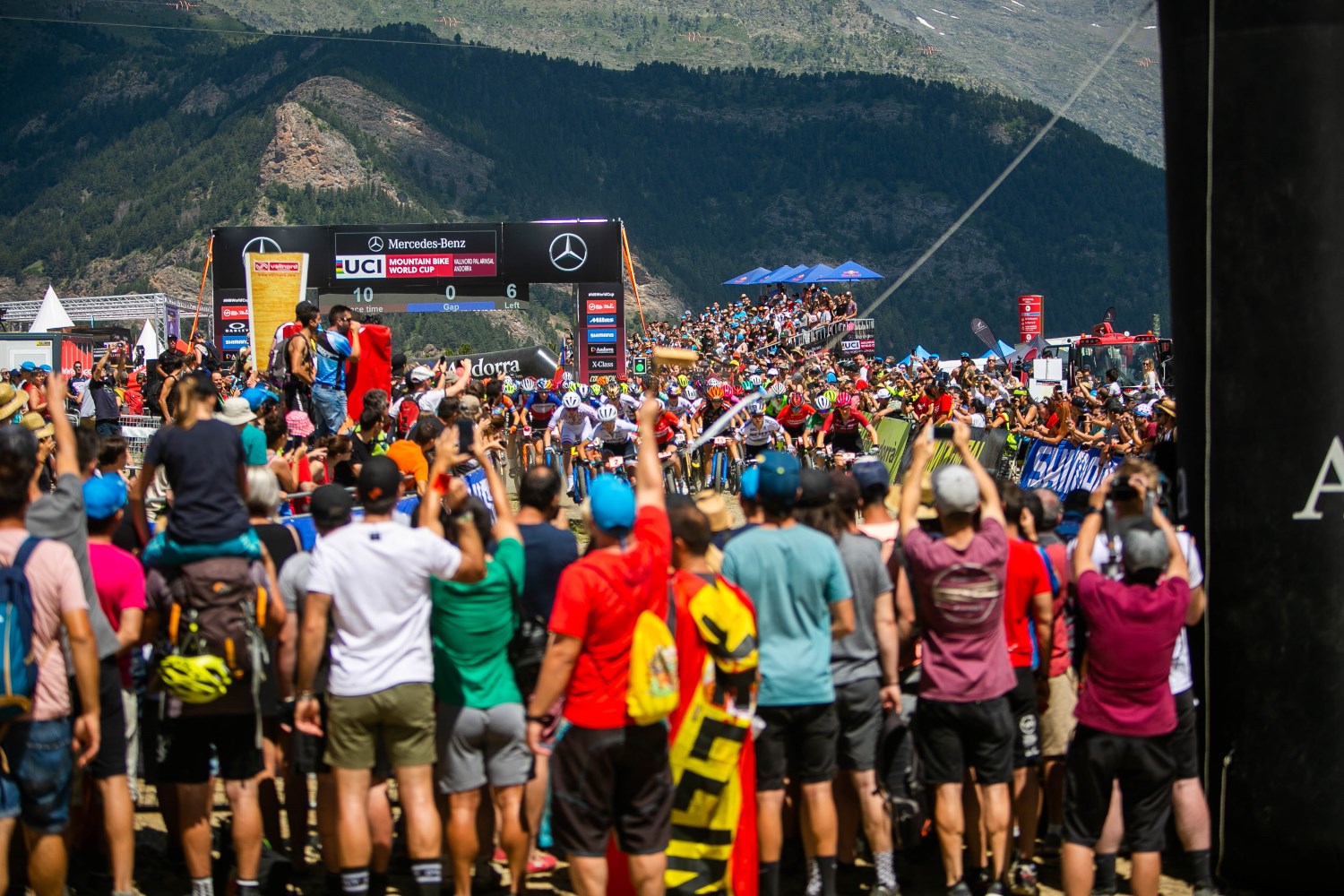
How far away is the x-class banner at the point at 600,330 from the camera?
32.2 metres

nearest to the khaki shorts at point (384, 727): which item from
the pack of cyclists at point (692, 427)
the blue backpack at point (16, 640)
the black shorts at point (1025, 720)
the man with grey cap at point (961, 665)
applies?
the blue backpack at point (16, 640)

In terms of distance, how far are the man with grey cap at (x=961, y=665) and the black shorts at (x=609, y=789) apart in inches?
49.4

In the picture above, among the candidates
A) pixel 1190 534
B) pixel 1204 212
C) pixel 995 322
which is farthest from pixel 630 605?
pixel 995 322

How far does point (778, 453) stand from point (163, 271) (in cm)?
11436

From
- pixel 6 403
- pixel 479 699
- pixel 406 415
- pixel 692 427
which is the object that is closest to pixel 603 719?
pixel 479 699

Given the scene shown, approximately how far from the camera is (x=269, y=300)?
43.9 feet

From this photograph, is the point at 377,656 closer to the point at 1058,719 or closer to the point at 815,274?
the point at 1058,719

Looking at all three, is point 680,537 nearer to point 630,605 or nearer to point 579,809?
point 630,605

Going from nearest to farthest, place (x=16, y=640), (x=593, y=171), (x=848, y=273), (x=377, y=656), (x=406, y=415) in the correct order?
(x=16, y=640), (x=377, y=656), (x=406, y=415), (x=848, y=273), (x=593, y=171)

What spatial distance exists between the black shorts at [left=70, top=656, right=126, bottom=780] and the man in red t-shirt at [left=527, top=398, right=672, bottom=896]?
5.62 ft

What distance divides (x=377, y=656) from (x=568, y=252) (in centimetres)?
2667

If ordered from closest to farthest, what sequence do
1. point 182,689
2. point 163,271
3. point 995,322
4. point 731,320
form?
1. point 182,689
2. point 731,320
3. point 163,271
4. point 995,322

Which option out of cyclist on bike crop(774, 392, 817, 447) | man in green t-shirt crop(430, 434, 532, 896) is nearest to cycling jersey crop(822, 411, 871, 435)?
cyclist on bike crop(774, 392, 817, 447)

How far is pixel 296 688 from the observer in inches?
221
